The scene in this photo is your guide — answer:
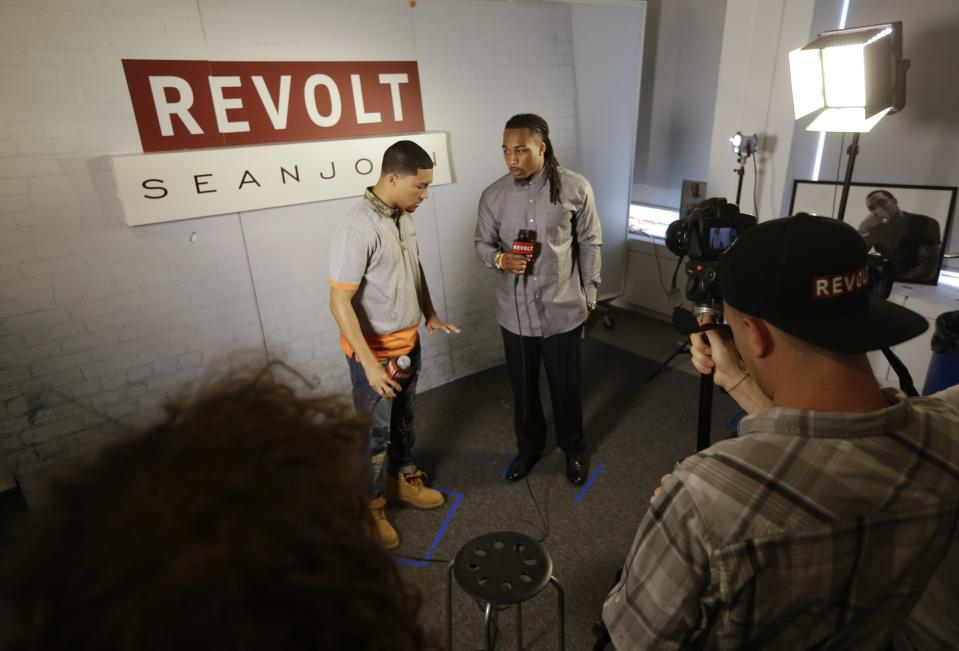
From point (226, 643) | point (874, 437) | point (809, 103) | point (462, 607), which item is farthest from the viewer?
point (809, 103)

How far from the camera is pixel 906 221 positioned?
3037 millimetres

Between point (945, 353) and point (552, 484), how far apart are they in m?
1.72

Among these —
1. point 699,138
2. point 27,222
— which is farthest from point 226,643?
point 699,138

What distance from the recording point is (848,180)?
2.87 m

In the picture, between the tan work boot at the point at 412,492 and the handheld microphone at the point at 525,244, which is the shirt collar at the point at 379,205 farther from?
the tan work boot at the point at 412,492

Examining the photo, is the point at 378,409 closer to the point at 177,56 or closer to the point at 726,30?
the point at 177,56

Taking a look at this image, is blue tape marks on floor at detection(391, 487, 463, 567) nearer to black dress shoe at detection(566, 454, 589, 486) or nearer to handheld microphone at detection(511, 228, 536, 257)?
black dress shoe at detection(566, 454, 589, 486)

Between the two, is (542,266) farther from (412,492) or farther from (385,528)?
(385,528)

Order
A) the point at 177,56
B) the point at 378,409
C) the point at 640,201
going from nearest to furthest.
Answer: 1. the point at 378,409
2. the point at 177,56
3. the point at 640,201

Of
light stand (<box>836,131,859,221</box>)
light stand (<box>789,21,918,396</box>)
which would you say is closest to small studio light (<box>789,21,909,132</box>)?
light stand (<box>789,21,918,396</box>)

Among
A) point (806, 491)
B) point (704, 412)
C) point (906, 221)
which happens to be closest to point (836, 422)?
point (806, 491)

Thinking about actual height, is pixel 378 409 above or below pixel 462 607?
above

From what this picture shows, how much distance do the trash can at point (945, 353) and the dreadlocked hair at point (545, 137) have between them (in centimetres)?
155

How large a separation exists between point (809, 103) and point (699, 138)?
139 cm
